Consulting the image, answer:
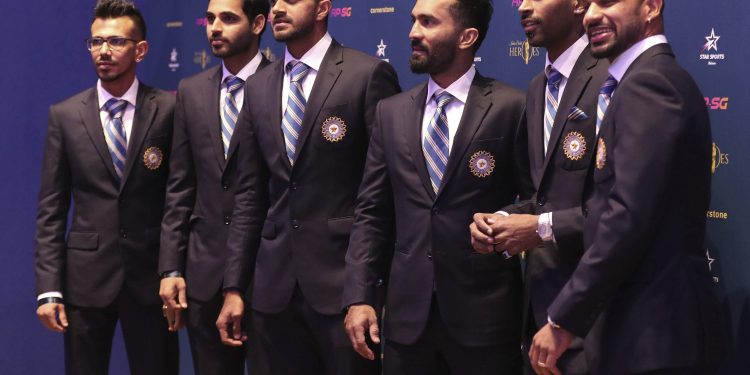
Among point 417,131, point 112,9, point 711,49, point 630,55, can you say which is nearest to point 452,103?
point 417,131

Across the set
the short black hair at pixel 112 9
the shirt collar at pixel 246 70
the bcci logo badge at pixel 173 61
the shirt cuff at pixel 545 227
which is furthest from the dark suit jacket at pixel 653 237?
the bcci logo badge at pixel 173 61

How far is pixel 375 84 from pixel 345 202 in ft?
1.38

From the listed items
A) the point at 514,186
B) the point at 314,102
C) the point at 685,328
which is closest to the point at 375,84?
the point at 314,102

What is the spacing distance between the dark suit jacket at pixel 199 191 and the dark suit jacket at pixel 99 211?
159 mm

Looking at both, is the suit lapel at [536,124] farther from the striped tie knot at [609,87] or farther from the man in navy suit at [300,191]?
the man in navy suit at [300,191]

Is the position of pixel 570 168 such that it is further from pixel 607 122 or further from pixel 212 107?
pixel 212 107

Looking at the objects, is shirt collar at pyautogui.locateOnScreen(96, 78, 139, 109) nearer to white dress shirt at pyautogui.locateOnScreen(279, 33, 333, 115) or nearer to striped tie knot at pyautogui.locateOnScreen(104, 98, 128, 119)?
striped tie knot at pyautogui.locateOnScreen(104, 98, 128, 119)

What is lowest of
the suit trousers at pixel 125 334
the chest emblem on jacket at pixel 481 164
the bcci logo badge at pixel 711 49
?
the suit trousers at pixel 125 334

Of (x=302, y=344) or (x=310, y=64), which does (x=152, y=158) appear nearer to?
(x=310, y=64)

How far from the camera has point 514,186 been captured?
11.5 feet

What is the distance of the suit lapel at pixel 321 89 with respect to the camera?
3793 mm

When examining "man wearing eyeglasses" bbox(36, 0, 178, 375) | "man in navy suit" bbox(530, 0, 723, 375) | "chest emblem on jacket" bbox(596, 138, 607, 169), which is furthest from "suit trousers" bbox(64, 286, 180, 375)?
"chest emblem on jacket" bbox(596, 138, 607, 169)

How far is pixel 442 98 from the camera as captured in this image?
3.55m

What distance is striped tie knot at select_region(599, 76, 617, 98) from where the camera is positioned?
9.93 feet
